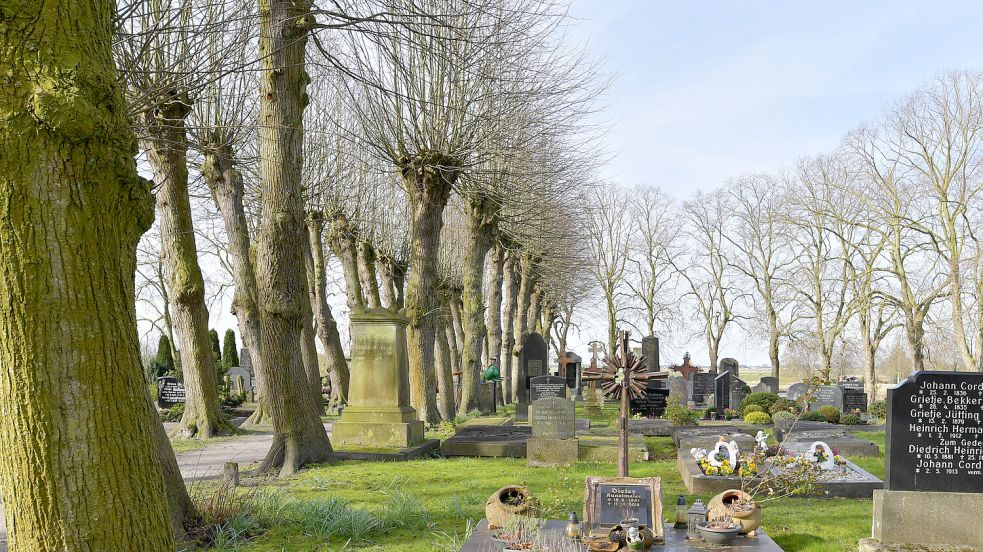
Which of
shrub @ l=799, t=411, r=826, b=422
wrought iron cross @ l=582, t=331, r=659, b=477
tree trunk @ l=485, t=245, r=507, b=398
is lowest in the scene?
shrub @ l=799, t=411, r=826, b=422

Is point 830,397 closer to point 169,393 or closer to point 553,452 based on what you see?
point 553,452

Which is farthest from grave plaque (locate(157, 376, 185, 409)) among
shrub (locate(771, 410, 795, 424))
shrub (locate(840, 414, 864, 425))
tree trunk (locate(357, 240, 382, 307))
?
shrub (locate(840, 414, 864, 425))

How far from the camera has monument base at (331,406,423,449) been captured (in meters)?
13.0

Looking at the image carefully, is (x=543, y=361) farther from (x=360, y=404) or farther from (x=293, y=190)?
(x=293, y=190)

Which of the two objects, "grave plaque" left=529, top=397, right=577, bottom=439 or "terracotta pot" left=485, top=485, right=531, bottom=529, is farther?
"grave plaque" left=529, top=397, right=577, bottom=439

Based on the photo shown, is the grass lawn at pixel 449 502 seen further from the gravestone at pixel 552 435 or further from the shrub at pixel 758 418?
the shrub at pixel 758 418

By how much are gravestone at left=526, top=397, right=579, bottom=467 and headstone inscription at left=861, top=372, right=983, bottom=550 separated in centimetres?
549

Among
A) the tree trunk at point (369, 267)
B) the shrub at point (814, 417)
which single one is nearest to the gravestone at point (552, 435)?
the shrub at point (814, 417)

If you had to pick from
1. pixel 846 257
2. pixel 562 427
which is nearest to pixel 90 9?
pixel 562 427

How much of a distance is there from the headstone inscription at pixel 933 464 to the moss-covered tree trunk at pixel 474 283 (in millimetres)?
13301

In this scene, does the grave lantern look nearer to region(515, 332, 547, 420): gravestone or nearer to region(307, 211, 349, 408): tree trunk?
region(307, 211, 349, 408): tree trunk

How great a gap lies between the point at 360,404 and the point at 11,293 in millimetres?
10233

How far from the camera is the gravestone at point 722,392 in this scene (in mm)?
21966

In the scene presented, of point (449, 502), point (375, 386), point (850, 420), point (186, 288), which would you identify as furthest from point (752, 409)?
point (186, 288)
